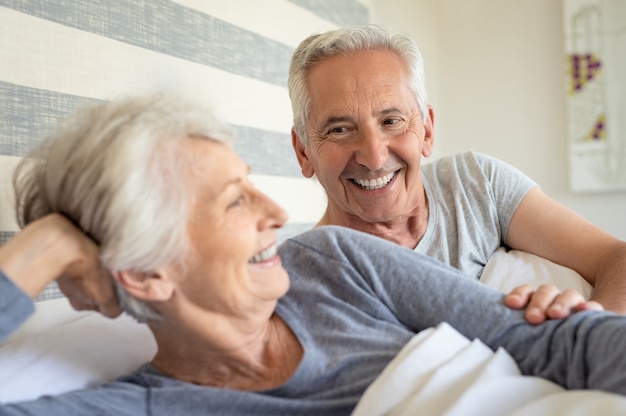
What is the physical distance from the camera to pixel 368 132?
5.92 feet

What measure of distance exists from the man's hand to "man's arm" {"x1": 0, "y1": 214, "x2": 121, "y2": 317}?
75 centimetres

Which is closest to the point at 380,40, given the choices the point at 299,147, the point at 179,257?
the point at 299,147

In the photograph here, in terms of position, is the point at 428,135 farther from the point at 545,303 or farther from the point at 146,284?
the point at 146,284

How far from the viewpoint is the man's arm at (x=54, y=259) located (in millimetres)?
1097

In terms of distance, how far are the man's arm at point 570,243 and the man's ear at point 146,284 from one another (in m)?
1.06

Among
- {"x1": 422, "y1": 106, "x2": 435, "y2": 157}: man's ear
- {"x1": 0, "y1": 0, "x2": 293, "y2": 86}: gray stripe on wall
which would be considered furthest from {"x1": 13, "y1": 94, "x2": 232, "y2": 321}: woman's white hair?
{"x1": 422, "y1": 106, "x2": 435, "y2": 157}: man's ear

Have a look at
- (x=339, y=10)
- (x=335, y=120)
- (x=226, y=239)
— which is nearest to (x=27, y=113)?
(x=226, y=239)

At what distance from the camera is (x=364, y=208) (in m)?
1.89

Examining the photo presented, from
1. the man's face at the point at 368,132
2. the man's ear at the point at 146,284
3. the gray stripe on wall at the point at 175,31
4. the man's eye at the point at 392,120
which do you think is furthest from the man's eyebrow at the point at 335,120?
the man's ear at the point at 146,284

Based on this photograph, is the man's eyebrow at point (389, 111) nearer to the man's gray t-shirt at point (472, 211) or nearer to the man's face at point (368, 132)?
the man's face at point (368, 132)

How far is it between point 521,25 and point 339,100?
205cm

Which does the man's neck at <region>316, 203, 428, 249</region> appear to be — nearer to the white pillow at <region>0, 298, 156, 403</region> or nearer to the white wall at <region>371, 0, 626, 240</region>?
the white pillow at <region>0, 298, 156, 403</region>

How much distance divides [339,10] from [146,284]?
201 centimetres

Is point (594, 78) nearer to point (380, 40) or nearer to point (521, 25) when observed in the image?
point (521, 25)
